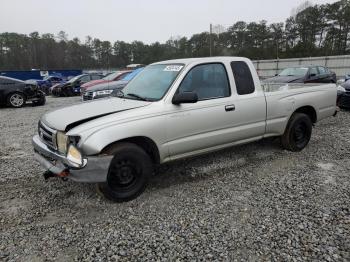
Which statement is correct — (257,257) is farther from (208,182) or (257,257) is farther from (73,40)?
A: (73,40)

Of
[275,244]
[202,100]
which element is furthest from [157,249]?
[202,100]

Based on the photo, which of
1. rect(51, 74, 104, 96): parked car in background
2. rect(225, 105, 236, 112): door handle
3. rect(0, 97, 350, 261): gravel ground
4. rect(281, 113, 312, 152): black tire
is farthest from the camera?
rect(51, 74, 104, 96): parked car in background

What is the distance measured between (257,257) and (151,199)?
163cm

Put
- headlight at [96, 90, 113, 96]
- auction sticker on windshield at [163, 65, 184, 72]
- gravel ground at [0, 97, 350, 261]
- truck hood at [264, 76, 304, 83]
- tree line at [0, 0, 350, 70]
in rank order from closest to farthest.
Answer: gravel ground at [0, 97, 350, 261] < auction sticker on windshield at [163, 65, 184, 72] < headlight at [96, 90, 113, 96] < truck hood at [264, 76, 304, 83] < tree line at [0, 0, 350, 70]

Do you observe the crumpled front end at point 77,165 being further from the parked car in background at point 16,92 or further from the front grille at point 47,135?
the parked car in background at point 16,92

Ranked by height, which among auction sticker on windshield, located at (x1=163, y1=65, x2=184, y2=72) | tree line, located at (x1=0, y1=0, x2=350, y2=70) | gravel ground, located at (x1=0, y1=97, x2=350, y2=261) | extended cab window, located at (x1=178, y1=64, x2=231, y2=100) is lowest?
gravel ground, located at (x1=0, y1=97, x2=350, y2=261)

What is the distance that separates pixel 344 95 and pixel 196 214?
8388 millimetres

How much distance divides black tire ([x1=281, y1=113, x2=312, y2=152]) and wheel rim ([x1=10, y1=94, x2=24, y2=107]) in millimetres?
11982

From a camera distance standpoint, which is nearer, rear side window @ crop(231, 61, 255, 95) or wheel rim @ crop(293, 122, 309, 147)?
rear side window @ crop(231, 61, 255, 95)

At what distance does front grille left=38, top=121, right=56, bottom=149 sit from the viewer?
3.74m

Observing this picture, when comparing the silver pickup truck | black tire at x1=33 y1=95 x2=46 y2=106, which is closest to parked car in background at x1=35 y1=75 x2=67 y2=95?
black tire at x1=33 y1=95 x2=46 y2=106

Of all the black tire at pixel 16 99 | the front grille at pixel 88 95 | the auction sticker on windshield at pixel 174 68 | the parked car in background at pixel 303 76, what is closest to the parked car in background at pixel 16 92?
the black tire at pixel 16 99

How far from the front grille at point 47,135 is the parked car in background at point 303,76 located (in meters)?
10.3

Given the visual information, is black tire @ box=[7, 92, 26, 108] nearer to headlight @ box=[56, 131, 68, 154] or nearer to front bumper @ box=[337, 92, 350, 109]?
headlight @ box=[56, 131, 68, 154]
